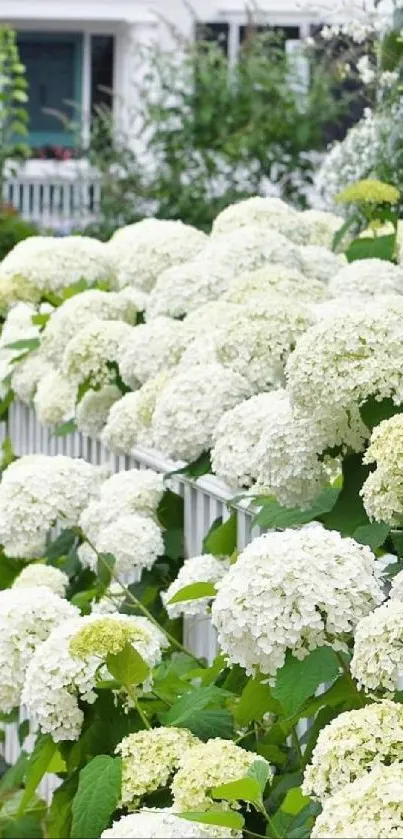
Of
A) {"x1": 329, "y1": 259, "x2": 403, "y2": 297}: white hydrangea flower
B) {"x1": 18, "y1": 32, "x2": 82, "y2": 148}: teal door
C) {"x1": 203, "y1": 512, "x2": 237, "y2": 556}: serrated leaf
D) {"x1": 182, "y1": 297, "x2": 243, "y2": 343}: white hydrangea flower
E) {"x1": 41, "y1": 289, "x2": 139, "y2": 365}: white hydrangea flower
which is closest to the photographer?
{"x1": 203, "y1": 512, "x2": 237, "y2": 556}: serrated leaf

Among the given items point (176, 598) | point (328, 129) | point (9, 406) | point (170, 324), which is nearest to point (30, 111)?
point (328, 129)

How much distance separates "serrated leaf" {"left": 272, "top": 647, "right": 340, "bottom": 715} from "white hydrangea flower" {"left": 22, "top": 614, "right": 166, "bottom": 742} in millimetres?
405

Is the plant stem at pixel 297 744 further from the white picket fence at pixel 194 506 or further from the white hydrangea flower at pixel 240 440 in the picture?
the white hydrangea flower at pixel 240 440

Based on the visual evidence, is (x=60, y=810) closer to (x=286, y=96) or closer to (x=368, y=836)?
(x=368, y=836)

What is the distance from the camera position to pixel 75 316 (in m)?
4.77

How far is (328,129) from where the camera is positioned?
59.6 ft

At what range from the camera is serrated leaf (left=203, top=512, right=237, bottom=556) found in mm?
3479

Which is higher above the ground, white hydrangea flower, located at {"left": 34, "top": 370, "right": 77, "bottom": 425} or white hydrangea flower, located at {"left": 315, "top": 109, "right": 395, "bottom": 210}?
white hydrangea flower, located at {"left": 315, "top": 109, "right": 395, "bottom": 210}

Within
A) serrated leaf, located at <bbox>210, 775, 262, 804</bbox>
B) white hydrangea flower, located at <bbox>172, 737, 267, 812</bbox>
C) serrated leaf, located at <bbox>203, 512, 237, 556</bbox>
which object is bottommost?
serrated leaf, located at <bbox>203, 512, 237, 556</bbox>

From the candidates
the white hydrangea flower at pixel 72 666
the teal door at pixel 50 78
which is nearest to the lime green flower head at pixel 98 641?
the white hydrangea flower at pixel 72 666

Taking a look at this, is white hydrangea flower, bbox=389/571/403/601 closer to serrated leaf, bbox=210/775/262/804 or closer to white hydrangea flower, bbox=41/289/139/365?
serrated leaf, bbox=210/775/262/804

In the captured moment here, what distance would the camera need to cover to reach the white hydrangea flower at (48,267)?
530 cm

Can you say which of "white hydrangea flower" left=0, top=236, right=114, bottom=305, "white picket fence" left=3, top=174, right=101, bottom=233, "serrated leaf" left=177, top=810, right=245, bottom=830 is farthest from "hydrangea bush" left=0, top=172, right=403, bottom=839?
"white picket fence" left=3, top=174, right=101, bottom=233

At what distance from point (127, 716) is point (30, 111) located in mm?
20815
